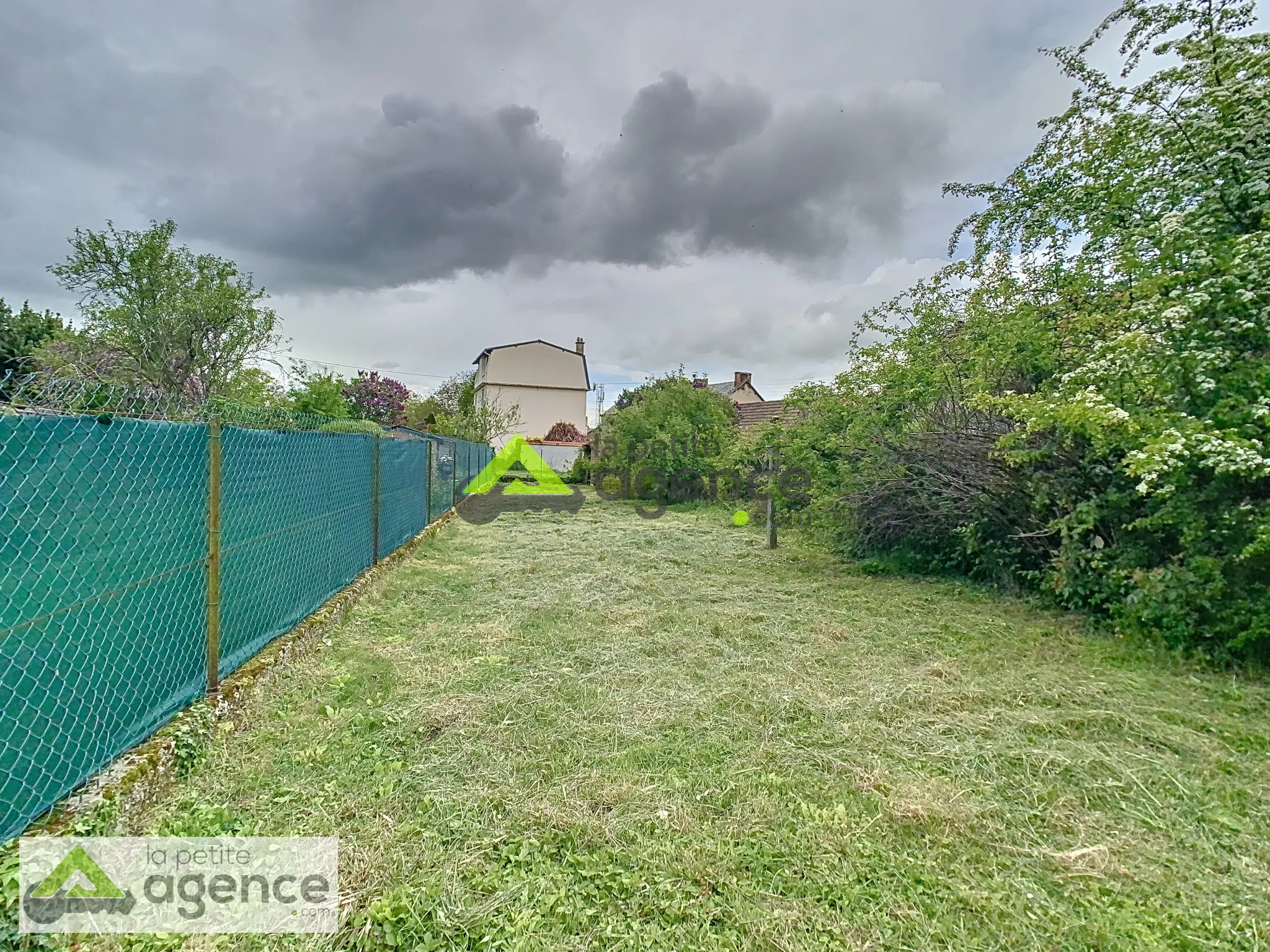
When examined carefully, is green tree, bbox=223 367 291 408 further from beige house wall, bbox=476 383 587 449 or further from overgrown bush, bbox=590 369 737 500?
beige house wall, bbox=476 383 587 449

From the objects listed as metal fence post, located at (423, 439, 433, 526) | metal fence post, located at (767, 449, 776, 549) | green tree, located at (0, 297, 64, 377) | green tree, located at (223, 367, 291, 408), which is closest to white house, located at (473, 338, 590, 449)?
green tree, located at (0, 297, 64, 377)

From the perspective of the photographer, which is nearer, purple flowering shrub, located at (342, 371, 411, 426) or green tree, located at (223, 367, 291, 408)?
green tree, located at (223, 367, 291, 408)

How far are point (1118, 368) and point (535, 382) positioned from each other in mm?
30529

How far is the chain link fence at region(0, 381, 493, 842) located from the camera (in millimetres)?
1622

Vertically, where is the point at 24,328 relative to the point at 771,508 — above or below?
Result: above

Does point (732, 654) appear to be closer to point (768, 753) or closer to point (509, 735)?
point (768, 753)

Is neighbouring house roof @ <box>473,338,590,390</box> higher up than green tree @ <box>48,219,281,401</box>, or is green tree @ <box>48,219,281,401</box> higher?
neighbouring house roof @ <box>473,338,590,390</box>

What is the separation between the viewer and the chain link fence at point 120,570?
1622 mm

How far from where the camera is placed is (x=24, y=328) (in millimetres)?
18953

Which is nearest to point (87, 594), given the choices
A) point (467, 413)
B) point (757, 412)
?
point (757, 412)
